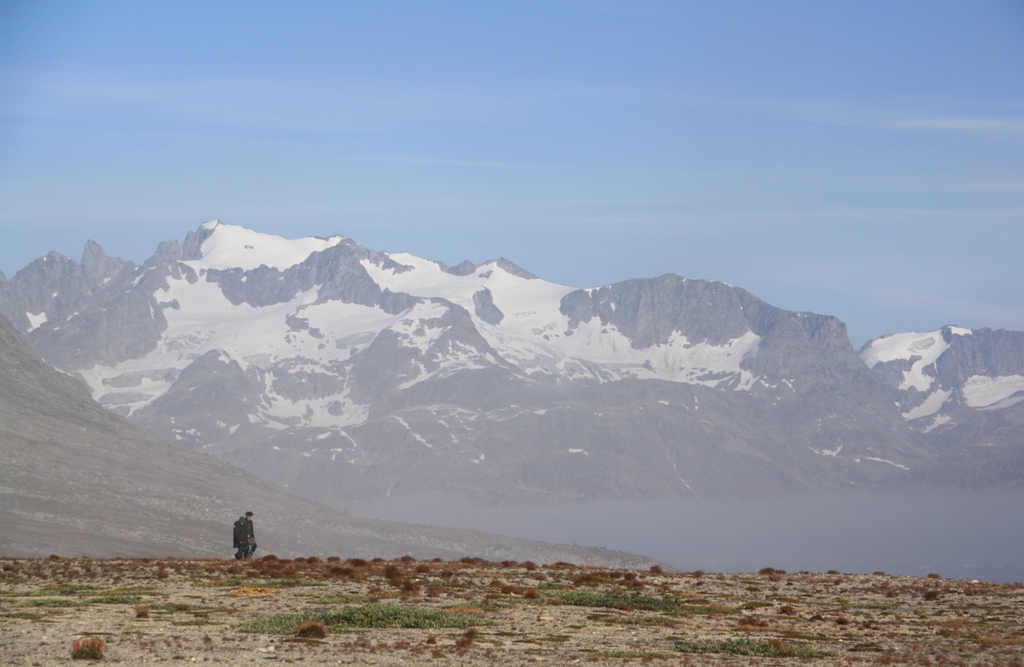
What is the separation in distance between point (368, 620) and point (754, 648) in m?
13.8

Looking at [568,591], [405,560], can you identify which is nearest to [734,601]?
[568,591]

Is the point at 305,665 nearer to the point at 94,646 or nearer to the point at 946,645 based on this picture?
the point at 94,646

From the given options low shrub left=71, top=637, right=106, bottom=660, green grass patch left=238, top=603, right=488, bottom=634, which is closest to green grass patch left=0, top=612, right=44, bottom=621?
green grass patch left=238, top=603, right=488, bottom=634

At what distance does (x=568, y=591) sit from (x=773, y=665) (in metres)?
18.7

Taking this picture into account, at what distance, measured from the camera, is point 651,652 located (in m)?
38.0

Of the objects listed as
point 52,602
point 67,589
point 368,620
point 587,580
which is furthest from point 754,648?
point 67,589

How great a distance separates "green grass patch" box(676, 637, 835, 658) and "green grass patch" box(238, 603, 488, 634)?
27.7 feet

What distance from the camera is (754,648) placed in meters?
38.8

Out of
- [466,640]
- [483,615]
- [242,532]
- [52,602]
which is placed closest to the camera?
[466,640]

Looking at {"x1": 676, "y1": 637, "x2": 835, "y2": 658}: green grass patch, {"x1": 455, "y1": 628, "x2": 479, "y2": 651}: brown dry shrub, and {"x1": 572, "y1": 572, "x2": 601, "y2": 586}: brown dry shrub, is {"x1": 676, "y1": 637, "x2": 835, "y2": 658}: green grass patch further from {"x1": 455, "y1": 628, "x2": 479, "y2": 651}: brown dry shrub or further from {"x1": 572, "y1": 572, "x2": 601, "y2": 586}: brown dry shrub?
{"x1": 572, "y1": 572, "x2": 601, "y2": 586}: brown dry shrub

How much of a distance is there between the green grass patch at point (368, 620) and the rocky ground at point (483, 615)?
3.5 inches

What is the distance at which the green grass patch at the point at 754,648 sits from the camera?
38.3 meters

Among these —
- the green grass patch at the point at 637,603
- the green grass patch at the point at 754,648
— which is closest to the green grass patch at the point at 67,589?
the green grass patch at the point at 637,603

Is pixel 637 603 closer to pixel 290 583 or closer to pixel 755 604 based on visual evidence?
pixel 755 604
